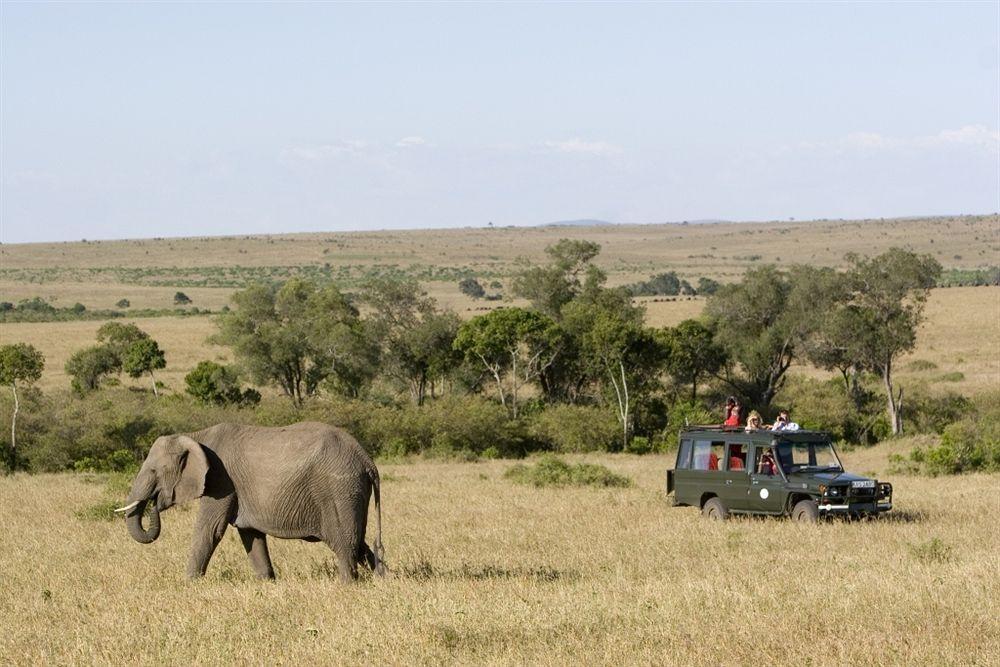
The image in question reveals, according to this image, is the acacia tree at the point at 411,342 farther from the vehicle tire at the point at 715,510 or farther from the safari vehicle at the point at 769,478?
the vehicle tire at the point at 715,510

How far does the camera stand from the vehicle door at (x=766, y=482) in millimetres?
21234

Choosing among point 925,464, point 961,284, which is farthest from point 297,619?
point 961,284

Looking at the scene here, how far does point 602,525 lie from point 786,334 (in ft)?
113

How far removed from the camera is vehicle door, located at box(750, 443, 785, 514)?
21.2 metres

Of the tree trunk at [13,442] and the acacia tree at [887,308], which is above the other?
the acacia tree at [887,308]

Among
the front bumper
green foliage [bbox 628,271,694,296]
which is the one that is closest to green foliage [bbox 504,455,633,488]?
the front bumper

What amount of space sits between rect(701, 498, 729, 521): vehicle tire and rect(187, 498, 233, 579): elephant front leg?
9576mm

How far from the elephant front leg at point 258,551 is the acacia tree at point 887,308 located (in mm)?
39262

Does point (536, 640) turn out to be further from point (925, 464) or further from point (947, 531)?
point (925, 464)

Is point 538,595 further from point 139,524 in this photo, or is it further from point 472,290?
point 472,290

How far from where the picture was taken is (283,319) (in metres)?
57.1

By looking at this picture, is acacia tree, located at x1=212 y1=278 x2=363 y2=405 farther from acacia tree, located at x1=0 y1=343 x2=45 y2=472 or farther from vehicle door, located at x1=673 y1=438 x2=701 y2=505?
vehicle door, located at x1=673 y1=438 x2=701 y2=505

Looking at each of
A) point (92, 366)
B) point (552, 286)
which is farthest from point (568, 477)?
point (92, 366)

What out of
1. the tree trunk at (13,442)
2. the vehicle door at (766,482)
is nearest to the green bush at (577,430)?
the tree trunk at (13,442)
